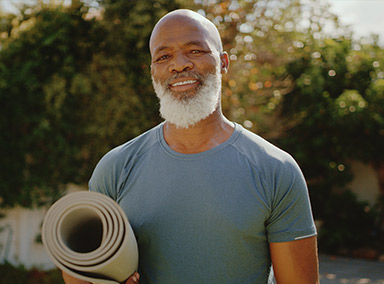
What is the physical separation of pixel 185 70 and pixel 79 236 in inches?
30.9

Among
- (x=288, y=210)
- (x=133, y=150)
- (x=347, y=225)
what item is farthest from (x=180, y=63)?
(x=347, y=225)

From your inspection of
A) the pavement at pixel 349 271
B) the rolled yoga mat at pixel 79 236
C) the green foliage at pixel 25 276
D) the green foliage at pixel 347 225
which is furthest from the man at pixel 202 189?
the green foliage at pixel 347 225

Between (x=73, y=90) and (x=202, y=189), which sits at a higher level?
(x=202, y=189)

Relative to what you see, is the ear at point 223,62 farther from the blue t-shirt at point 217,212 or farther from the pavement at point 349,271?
the pavement at point 349,271

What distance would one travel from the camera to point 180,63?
6.20ft

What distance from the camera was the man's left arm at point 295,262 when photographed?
174cm

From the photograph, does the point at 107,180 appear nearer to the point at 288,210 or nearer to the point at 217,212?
the point at 217,212

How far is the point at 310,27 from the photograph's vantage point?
9.34 metres

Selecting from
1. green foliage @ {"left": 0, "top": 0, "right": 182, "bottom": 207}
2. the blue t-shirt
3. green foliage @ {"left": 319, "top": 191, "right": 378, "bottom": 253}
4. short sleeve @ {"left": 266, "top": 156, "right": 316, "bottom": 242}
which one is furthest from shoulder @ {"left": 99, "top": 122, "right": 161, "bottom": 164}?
green foliage @ {"left": 319, "top": 191, "right": 378, "bottom": 253}

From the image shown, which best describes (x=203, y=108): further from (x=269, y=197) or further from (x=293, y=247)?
(x=293, y=247)

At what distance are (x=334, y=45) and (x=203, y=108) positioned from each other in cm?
864

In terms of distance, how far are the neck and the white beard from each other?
0.11 ft

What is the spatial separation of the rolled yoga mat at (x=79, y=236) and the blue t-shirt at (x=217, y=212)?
197 millimetres

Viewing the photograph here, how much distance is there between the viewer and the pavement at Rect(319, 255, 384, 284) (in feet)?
25.5
